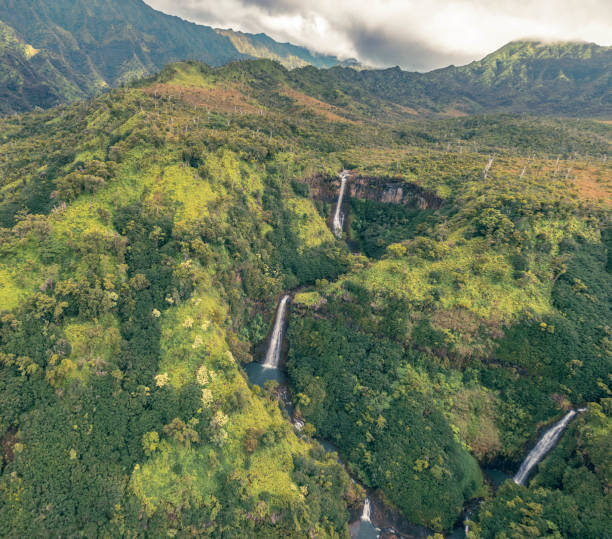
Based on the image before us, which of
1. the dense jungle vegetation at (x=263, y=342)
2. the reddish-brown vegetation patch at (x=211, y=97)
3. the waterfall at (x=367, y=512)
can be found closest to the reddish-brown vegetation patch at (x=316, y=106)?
the reddish-brown vegetation patch at (x=211, y=97)

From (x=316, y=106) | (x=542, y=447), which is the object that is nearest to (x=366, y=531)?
(x=542, y=447)

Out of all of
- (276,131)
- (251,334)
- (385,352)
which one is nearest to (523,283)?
(385,352)

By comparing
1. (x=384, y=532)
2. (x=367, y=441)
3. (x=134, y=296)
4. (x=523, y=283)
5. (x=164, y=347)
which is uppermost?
(x=523, y=283)

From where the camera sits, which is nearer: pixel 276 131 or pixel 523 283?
pixel 523 283

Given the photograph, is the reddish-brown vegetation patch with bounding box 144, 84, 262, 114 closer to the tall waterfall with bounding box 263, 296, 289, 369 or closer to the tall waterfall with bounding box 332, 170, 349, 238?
the tall waterfall with bounding box 332, 170, 349, 238

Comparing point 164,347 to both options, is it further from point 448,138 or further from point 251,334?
point 448,138

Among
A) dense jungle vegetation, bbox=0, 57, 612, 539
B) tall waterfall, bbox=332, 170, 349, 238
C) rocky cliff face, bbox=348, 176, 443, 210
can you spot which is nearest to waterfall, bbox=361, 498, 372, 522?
dense jungle vegetation, bbox=0, 57, 612, 539

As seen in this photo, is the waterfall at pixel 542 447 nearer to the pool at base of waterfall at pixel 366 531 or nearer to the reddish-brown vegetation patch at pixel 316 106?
the pool at base of waterfall at pixel 366 531

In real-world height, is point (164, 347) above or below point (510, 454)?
above
